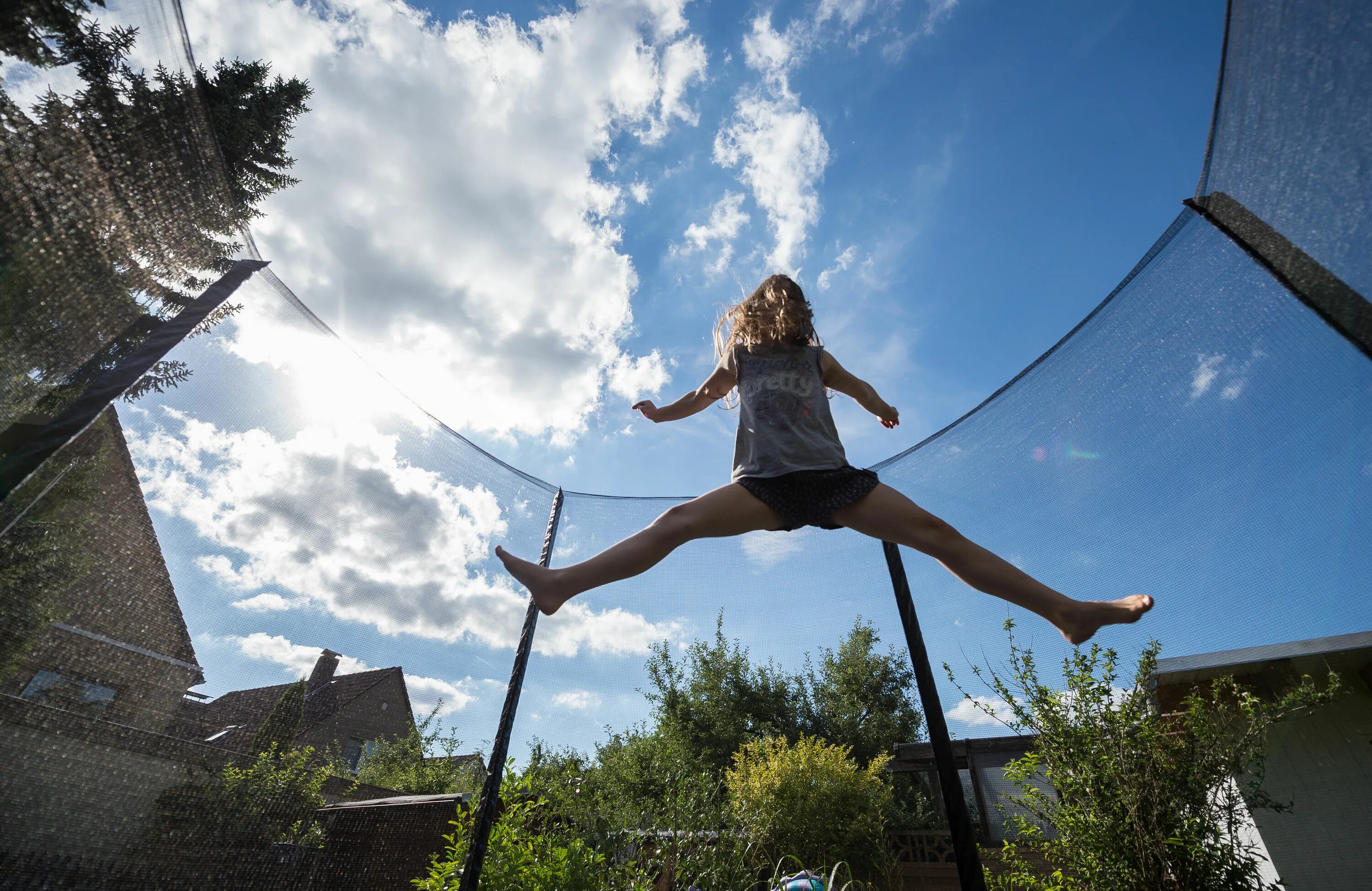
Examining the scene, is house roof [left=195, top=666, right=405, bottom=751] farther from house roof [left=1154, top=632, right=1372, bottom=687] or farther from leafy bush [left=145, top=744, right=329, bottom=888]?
house roof [left=1154, top=632, right=1372, bottom=687]

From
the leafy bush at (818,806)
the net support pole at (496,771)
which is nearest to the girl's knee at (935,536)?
the net support pole at (496,771)

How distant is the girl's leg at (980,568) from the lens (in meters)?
0.92

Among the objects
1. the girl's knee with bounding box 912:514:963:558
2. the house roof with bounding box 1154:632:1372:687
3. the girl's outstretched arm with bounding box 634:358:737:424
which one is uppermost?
the house roof with bounding box 1154:632:1372:687

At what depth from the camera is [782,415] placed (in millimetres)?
1122

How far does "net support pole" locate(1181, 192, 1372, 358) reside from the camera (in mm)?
1242

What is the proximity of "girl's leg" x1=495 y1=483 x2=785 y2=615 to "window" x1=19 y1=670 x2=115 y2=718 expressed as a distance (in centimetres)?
109

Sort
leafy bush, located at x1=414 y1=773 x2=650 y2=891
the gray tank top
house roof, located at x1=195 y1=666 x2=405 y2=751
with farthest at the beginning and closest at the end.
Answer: leafy bush, located at x1=414 y1=773 x2=650 y2=891
house roof, located at x1=195 y1=666 x2=405 y2=751
the gray tank top

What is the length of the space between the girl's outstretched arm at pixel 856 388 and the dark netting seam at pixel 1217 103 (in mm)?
1159

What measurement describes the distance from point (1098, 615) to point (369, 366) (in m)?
2.15

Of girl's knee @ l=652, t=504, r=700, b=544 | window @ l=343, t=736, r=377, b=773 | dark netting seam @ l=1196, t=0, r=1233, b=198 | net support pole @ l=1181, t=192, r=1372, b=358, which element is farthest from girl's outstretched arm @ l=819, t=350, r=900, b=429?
window @ l=343, t=736, r=377, b=773

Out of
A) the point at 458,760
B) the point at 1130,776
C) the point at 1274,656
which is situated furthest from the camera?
the point at 458,760

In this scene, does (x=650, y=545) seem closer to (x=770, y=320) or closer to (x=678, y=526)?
(x=678, y=526)

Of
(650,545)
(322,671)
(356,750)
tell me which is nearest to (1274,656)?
(650,545)

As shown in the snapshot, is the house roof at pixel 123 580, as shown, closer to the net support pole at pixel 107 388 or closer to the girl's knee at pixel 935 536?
the net support pole at pixel 107 388
